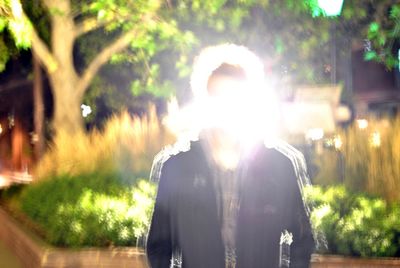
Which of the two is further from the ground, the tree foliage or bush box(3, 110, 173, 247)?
the tree foliage

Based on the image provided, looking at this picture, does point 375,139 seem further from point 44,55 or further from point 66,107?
point 44,55

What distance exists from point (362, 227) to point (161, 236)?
223 inches

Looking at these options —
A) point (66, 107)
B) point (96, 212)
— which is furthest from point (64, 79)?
point (96, 212)

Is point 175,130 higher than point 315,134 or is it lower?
lower

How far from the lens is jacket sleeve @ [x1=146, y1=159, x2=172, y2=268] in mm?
2477

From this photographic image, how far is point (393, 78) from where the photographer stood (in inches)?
974

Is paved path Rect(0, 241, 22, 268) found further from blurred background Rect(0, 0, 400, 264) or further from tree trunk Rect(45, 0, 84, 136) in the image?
tree trunk Rect(45, 0, 84, 136)

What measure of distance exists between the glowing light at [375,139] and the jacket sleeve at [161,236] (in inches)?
289

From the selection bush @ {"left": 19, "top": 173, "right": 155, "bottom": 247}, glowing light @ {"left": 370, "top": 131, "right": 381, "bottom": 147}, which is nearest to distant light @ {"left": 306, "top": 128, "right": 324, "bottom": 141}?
glowing light @ {"left": 370, "top": 131, "right": 381, "bottom": 147}

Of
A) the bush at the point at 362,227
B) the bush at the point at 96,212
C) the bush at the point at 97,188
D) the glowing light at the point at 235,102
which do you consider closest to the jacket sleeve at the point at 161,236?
the glowing light at the point at 235,102

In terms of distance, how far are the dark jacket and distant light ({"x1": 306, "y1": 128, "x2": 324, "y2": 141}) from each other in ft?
30.4

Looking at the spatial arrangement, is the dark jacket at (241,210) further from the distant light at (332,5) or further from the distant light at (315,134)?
the distant light at (315,134)

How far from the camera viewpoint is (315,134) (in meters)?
12.4

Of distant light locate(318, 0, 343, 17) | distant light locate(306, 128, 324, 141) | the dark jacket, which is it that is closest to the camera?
the dark jacket
